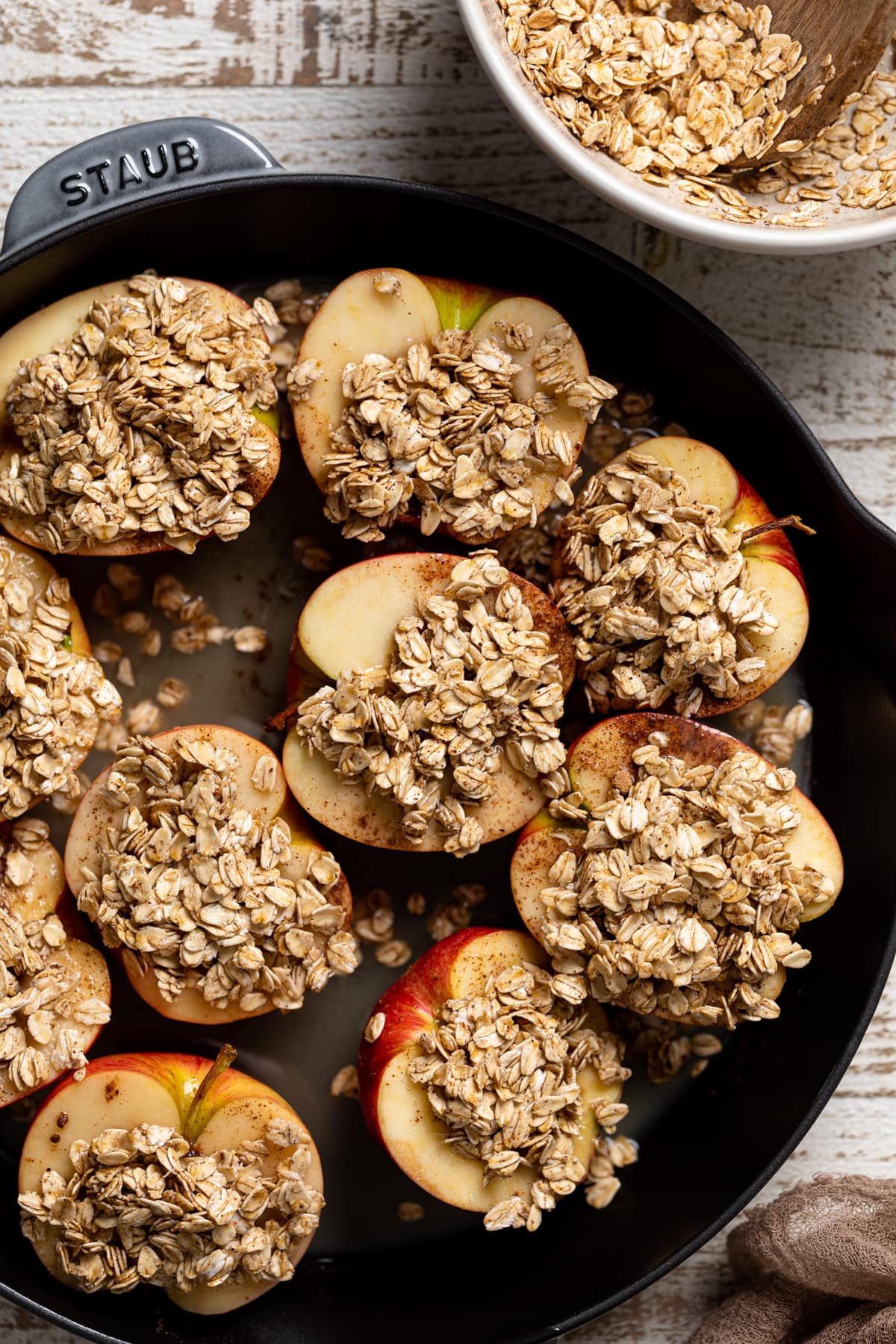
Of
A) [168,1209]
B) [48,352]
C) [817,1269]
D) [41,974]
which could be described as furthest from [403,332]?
[817,1269]

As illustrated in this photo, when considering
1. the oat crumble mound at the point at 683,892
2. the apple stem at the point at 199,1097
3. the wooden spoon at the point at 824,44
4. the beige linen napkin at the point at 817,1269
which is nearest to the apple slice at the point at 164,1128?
the apple stem at the point at 199,1097

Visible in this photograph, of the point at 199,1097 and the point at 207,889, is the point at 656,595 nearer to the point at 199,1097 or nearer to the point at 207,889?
the point at 207,889

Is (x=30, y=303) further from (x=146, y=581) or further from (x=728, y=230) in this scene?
(x=728, y=230)

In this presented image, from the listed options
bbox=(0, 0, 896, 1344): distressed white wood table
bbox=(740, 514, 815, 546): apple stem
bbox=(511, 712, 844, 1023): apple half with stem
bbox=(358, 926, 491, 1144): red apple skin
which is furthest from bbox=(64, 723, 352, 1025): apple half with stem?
bbox=(740, 514, 815, 546): apple stem

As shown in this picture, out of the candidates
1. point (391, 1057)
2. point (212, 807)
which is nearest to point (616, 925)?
point (391, 1057)

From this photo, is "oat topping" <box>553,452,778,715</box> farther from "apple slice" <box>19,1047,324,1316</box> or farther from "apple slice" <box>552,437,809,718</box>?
"apple slice" <box>19,1047,324,1316</box>
